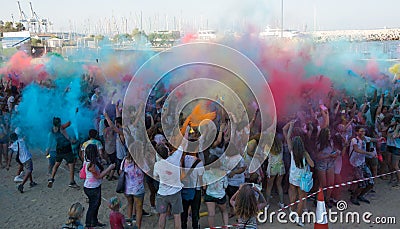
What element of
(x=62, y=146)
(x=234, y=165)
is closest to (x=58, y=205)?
(x=62, y=146)

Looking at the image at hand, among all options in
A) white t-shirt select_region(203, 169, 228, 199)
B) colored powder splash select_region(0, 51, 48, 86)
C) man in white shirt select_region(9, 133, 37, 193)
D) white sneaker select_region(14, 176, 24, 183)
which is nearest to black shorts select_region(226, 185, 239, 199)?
white t-shirt select_region(203, 169, 228, 199)

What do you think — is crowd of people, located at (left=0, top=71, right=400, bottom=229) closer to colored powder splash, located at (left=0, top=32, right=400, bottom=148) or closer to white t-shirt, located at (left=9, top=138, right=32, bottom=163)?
white t-shirt, located at (left=9, top=138, right=32, bottom=163)

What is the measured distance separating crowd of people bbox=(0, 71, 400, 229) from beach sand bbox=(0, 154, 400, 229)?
0.19m

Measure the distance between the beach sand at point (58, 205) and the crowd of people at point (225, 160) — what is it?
0.61 feet

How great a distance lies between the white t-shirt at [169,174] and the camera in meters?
5.02

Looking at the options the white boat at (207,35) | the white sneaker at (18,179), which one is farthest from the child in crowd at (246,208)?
the white boat at (207,35)

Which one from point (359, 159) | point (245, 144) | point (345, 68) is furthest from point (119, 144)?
point (345, 68)

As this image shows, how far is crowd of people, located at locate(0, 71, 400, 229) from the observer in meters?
5.13

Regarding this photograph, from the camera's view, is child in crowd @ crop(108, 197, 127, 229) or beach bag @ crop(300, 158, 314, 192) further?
beach bag @ crop(300, 158, 314, 192)

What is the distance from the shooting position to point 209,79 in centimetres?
885

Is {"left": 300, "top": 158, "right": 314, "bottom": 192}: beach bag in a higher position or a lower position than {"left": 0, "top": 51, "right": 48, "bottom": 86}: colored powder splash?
lower

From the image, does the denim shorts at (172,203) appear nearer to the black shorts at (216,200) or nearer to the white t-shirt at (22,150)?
the black shorts at (216,200)

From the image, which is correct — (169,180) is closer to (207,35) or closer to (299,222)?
(299,222)

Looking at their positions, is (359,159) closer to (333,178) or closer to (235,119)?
(333,178)
